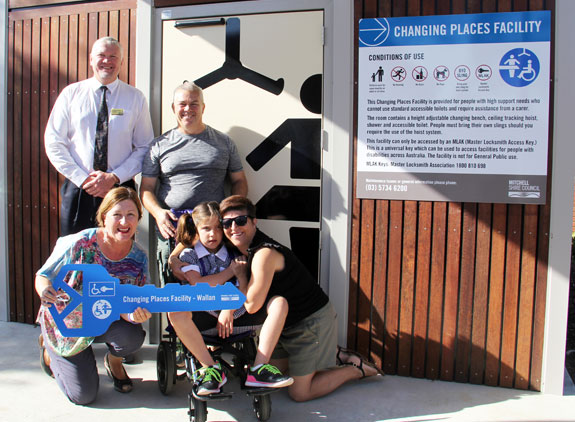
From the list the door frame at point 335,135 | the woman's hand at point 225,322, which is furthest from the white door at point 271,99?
the woman's hand at point 225,322

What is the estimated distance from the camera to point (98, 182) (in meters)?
3.59

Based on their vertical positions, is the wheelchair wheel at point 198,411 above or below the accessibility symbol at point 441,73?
below

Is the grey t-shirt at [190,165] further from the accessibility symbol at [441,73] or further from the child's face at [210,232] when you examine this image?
the accessibility symbol at [441,73]

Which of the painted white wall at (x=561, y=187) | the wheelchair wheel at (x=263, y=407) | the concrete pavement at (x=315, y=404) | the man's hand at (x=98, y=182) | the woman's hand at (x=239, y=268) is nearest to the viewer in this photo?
the wheelchair wheel at (x=263, y=407)

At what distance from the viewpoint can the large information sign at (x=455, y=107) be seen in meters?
3.29

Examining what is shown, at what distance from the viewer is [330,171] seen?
11.9ft

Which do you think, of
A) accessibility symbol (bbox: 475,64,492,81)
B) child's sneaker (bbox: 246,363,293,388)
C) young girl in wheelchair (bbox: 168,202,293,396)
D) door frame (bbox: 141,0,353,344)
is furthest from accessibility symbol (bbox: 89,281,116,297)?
accessibility symbol (bbox: 475,64,492,81)

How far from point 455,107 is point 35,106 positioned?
3155 millimetres

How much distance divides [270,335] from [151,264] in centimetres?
147

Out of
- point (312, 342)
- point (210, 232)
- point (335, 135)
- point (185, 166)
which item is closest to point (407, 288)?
point (312, 342)

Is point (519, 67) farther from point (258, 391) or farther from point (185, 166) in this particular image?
point (258, 391)

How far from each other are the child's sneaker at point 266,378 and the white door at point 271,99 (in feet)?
3.40

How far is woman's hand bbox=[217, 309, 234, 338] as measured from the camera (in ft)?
9.75

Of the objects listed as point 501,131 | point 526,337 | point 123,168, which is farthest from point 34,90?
point 526,337
